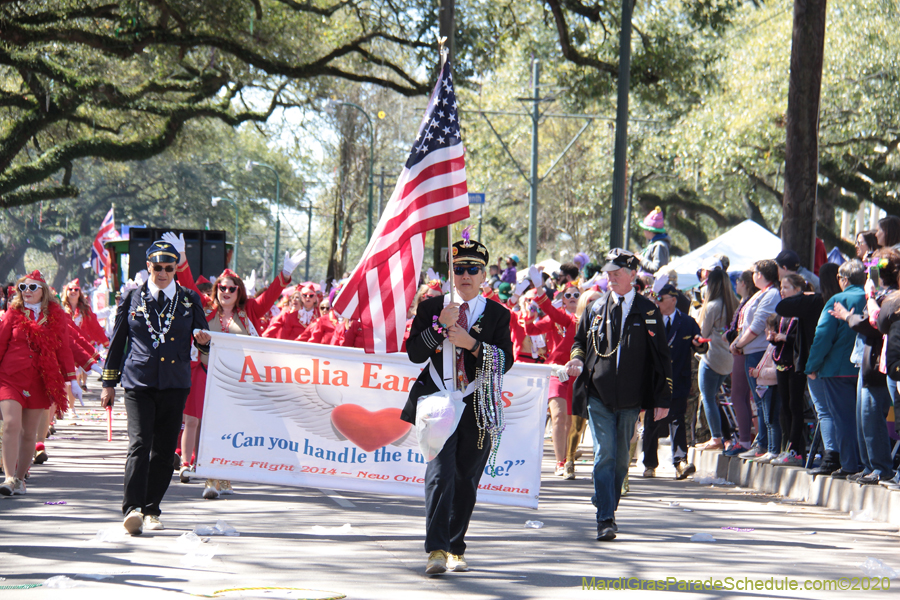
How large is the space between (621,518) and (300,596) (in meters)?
3.82

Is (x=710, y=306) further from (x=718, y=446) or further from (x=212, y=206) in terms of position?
(x=212, y=206)

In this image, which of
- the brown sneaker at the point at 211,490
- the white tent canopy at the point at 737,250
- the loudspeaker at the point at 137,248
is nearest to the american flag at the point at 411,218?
the brown sneaker at the point at 211,490

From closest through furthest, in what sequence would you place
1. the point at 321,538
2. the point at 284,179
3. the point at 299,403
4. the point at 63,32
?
1. the point at 321,538
2. the point at 299,403
3. the point at 63,32
4. the point at 284,179

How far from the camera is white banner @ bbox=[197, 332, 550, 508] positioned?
27.9 feet

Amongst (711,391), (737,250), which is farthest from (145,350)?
(737,250)

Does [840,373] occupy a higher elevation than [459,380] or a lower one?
higher

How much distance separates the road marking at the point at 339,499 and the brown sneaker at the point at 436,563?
3.00 metres

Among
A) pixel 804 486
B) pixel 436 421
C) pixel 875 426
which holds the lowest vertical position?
pixel 804 486

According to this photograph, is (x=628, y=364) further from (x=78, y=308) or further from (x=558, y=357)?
(x=78, y=308)

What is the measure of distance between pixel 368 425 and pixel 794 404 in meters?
4.29

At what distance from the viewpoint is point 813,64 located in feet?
39.9

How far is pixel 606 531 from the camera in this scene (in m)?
7.49

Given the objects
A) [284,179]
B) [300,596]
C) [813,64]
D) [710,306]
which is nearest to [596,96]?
[813,64]

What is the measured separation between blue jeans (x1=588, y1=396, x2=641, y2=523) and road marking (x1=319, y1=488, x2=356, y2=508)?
2449mm
